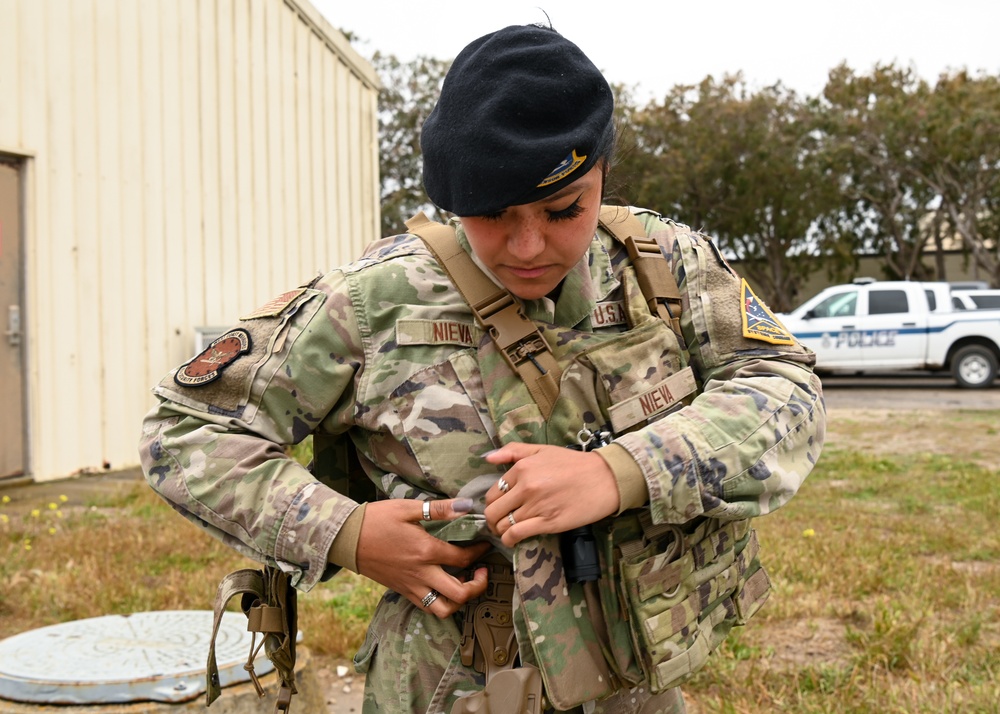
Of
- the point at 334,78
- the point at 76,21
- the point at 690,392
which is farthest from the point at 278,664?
the point at 334,78

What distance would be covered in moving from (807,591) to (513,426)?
3123mm

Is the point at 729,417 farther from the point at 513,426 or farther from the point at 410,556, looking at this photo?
the point at 410,556

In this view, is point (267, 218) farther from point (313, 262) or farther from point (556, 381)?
point (556, 381)

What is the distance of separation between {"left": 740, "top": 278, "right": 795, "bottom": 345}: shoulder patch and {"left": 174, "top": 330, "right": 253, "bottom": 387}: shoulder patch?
2.53ft

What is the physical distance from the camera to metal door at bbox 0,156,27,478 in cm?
676

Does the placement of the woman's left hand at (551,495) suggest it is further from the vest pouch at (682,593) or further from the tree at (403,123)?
the tree at (403,123)

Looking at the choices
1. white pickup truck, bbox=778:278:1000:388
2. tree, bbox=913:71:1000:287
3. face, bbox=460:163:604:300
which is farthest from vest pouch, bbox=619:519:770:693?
tree, bbox=913:71:1000:287

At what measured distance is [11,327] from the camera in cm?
683

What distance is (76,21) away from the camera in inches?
278

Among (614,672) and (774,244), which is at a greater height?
(774,244)

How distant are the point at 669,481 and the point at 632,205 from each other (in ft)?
2.11

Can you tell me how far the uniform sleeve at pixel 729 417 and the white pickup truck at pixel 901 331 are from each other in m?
13.6

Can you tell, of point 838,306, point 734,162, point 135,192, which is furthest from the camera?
point 734,162

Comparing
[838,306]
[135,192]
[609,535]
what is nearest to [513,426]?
[609,535]
